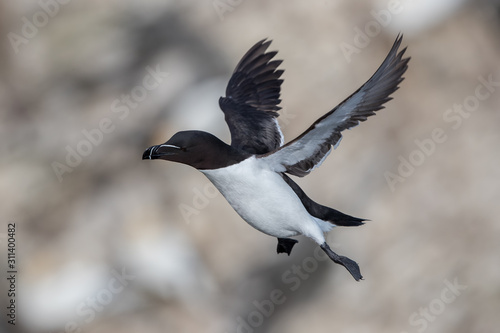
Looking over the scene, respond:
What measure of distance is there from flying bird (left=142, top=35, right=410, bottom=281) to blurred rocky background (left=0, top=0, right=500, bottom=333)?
3243 mm

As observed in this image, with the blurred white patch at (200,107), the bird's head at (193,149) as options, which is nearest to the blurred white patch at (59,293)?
the blurred white patch at (200,107)

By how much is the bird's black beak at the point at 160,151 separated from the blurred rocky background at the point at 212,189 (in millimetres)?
3762

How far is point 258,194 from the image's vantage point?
2619mm

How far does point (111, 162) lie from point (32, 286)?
4.07 ft

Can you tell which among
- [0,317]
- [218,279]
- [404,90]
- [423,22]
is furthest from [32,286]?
[423,22]

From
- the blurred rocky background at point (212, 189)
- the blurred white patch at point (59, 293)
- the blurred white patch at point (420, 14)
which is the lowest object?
the blurred white patch at point (59, 293)

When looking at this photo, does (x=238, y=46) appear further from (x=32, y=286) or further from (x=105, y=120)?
(x=32, y=286)

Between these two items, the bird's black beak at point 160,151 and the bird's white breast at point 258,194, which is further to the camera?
the bird's white breast at point 258,194

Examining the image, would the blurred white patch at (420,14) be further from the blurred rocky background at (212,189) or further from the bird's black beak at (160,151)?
the bird's black beak at (160,151)

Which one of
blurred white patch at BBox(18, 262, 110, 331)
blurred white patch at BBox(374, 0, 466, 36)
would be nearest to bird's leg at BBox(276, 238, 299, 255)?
blurred white patch at BBox(18, 262, 110, 331)

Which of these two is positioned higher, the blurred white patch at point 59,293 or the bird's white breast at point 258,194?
the bird's white breast at point 258,194

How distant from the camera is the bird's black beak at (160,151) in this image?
7.53 ft

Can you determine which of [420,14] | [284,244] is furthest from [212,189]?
[284,244]

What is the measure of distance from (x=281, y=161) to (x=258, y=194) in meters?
0.15
